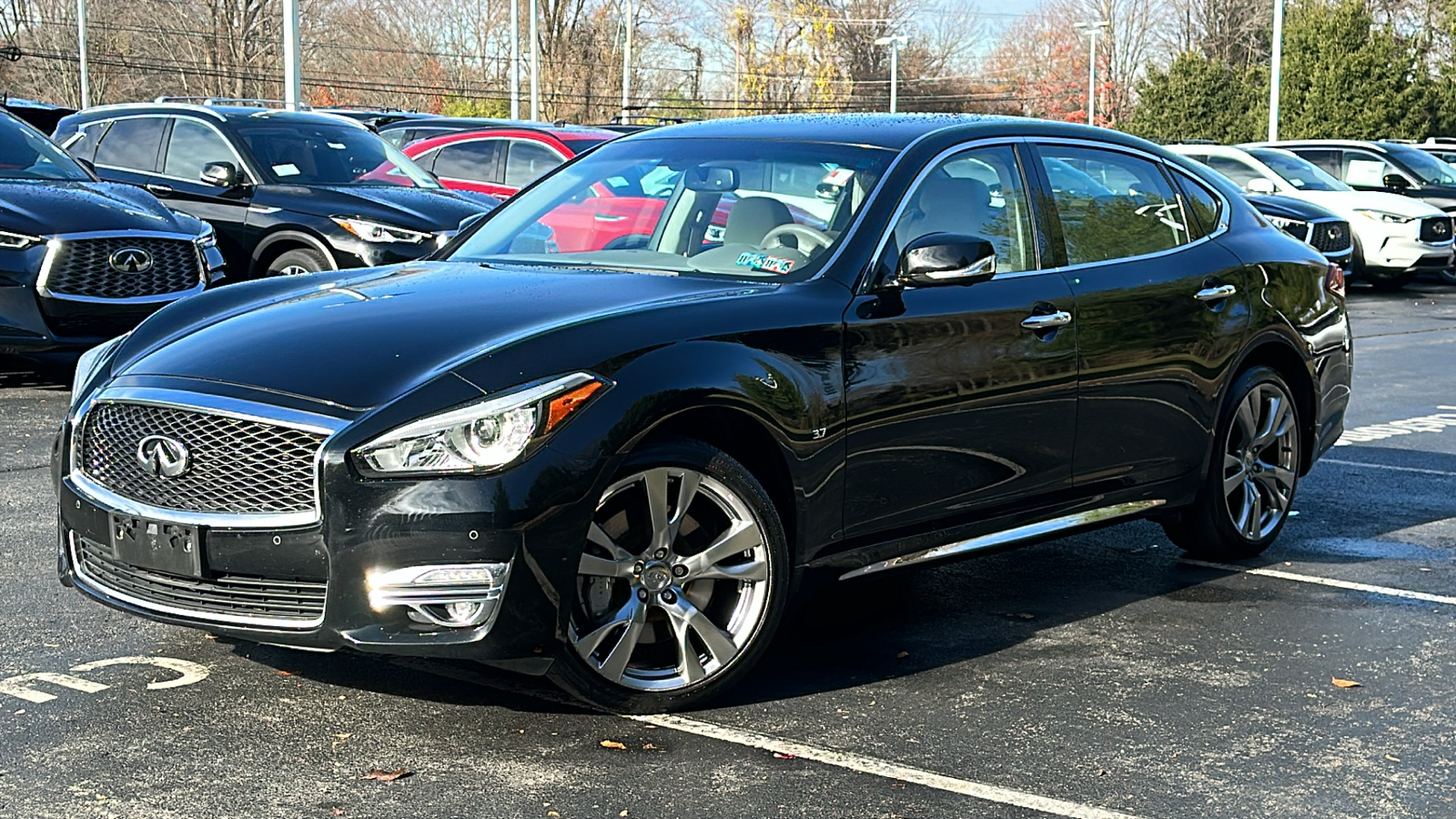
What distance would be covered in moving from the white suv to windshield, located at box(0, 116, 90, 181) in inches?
566

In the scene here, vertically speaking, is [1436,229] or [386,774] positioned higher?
[1436,229]

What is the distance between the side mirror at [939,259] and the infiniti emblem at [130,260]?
267 inches

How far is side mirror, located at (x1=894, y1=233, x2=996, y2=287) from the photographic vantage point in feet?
17.3

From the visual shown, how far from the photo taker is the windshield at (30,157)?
11.6 meters

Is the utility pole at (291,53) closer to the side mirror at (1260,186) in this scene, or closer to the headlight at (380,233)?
the side mirror at (1260,186)

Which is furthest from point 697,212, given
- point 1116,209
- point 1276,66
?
point 1276,66

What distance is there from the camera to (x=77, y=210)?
10773 millimetres

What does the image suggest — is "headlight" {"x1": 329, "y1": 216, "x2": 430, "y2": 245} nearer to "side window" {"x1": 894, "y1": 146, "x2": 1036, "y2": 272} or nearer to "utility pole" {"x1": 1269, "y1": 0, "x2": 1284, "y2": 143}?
"side window" {"x1": 894, "y1": 146, "x2": 1036, "y2": 272}

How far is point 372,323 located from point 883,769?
Answer: 1.78 m

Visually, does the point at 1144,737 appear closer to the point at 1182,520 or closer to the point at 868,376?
the point at 868,376

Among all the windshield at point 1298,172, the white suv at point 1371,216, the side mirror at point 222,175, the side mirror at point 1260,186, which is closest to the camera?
the side mirror at point 222,175

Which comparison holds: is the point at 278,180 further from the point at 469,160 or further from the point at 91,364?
the point at 91,364

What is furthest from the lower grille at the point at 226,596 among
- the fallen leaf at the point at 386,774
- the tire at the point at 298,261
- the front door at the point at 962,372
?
the tire at the point at 298,261

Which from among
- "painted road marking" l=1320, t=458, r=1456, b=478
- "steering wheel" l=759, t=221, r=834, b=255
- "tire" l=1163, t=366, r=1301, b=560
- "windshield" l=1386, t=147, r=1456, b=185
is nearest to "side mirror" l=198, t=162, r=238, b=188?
"painted road marking" l=1320, t=458, r=1456, b=478
